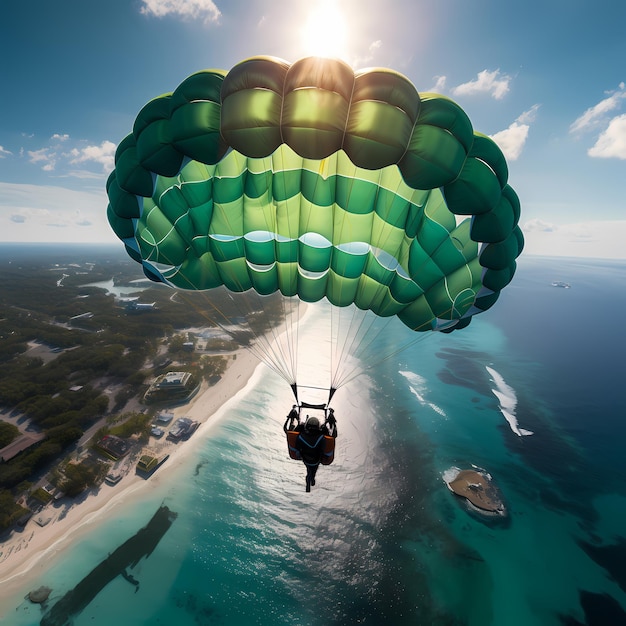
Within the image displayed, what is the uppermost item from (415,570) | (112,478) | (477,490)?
(112,478)

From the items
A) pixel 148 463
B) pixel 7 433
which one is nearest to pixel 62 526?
pixel 148 463

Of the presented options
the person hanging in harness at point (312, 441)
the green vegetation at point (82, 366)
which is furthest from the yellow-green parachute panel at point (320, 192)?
the green vegetation at point (82, 366)

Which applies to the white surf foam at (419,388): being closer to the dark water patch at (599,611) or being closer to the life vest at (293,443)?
the dark water patch at (599,611)

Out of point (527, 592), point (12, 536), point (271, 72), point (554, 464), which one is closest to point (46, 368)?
point (12, 536)

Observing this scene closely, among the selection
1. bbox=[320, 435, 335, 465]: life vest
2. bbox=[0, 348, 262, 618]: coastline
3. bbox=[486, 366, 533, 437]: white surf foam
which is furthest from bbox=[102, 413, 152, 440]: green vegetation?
bbox=[486, 366, 533, 437]: white surf foam

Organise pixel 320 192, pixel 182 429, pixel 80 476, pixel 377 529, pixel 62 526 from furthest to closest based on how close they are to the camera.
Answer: pixel 182 429 < pixel 80 476 < pixel 377 529 < pixel 62 526 < pixel 320 192

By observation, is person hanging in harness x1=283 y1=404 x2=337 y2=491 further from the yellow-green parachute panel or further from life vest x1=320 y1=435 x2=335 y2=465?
the yellow-green parachute panel

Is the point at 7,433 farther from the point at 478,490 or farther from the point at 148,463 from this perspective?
the point at 478,490
